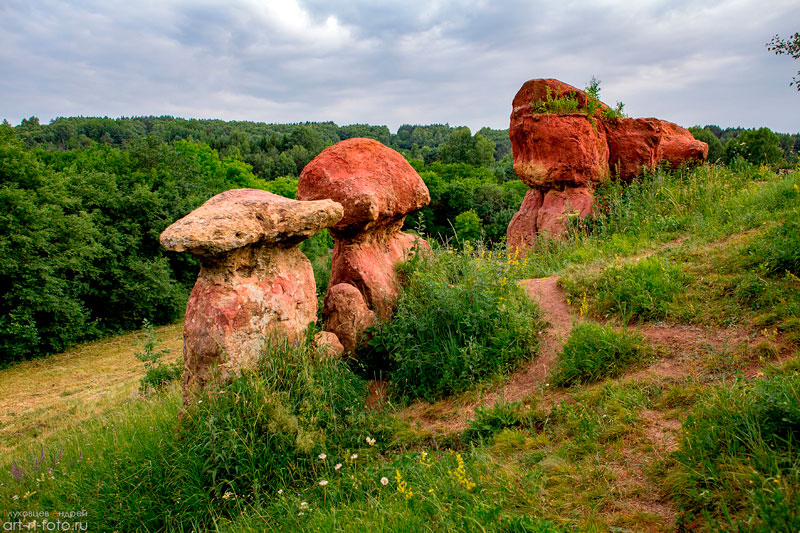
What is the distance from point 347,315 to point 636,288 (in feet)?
11.2

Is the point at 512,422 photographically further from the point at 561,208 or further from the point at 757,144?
the point at 757,144

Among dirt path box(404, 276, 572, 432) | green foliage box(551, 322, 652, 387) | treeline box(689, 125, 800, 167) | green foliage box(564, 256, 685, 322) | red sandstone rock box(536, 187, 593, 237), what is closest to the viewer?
green foliage box(551, 322, 652, 387)

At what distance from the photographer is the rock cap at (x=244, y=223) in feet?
14.7

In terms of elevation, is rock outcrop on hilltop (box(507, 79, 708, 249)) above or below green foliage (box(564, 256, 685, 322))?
above

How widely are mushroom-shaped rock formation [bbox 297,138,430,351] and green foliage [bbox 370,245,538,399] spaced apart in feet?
1.34

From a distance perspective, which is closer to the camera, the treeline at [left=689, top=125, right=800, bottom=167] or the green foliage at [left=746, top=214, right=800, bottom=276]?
the green foliage at [left=746, top=214, right=800, bottom=276]

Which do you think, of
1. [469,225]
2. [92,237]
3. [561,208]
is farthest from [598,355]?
[469,225]

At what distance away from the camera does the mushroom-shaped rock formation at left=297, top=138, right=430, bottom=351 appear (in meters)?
6.06

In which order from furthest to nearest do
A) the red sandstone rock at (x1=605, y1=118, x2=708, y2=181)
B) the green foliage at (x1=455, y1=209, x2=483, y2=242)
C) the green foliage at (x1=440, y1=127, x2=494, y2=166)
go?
the green foliage at (x1=440, y1=127, x2=494, y2=166) < the green foliage at (x1=455, y1=209, x2=483, y2=242) < the red sandstone rock at (x1=605, y1=118, x2=708, y2=181)

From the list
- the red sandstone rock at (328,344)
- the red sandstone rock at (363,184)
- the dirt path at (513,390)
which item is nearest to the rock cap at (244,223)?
the red sandstone rock at (363,184)

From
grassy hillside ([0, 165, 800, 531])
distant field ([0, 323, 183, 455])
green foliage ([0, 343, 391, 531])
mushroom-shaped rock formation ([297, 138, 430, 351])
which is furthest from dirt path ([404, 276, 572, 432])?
distant field ([0, 323, 183, 455])

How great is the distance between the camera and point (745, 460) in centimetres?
276

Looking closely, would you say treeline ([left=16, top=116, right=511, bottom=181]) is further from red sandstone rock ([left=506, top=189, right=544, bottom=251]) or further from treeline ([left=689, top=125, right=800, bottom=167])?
red sandstone rock ([left=506, top=189, right=544, bottom=251])

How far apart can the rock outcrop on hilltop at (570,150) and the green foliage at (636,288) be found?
4.02 meters
